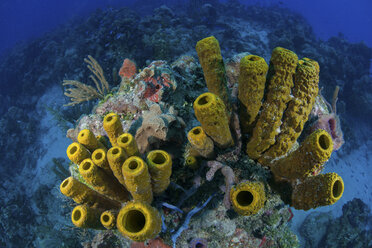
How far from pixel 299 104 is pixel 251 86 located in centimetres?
45

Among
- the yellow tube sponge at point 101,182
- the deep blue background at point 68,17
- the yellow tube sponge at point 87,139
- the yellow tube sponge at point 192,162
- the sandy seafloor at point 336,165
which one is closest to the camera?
the yellow tube sponge at point 101,182

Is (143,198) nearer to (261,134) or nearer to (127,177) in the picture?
(127,177)

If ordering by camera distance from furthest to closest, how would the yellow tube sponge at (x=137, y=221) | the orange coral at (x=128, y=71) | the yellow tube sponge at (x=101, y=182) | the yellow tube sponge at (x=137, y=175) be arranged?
1. the orange coral at (x=128, y=71)
2. the yellow tube sponge at (x=101, y=182)
3. the yellow tube sponge at (x=137, y=175)
4. the yellow tube sponge at (x=137, y=221)

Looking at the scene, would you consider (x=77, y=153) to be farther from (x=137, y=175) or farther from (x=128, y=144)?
(x=137, y=175)

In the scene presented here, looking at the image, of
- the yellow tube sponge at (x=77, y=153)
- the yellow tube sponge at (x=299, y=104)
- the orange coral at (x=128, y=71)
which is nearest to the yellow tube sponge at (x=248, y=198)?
the yellow tube sponge at (x=299, y=104)

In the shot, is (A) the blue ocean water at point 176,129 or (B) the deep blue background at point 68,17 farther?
(B) the deep blue background at point 68,17

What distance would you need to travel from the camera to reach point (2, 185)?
8.14 meters

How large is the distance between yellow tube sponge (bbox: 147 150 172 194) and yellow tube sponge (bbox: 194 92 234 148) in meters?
0.42

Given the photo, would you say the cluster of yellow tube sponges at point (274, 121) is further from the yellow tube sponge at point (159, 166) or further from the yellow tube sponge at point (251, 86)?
the yellow tube sponge at point (159, 166)

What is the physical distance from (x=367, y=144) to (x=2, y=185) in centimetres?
1760

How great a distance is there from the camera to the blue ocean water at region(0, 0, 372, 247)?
6.55 ft

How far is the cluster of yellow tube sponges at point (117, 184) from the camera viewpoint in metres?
1.21

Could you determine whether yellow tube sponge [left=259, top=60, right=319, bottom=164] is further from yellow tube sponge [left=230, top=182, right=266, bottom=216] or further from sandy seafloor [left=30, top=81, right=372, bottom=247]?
sandy seafloor [left=30, top=81, right=372, bottom=247]

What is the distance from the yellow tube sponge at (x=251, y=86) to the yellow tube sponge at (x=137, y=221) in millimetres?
1255
